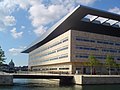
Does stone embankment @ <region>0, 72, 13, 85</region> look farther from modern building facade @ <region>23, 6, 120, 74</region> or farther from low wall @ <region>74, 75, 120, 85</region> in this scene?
modern building facade @ <region>23, 6, 120, 74</region>

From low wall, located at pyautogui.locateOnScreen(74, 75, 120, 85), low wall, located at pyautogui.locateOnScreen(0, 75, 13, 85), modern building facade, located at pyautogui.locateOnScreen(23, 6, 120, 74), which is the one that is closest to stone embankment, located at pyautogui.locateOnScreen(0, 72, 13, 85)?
low wall, located at pyautogui.locateOnScreen(0, 75, 13, 85)

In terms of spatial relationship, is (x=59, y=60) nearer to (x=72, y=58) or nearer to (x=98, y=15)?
(x=72, y=58)

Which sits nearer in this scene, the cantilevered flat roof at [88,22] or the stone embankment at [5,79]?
the stone embankment at [5,79]

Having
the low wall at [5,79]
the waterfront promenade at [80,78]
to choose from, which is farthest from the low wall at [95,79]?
the low wall at [5,79]

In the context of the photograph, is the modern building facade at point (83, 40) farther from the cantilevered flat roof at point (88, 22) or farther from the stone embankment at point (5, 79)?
the stone embankment at point (5, 79)

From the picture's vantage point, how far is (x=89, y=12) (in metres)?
73.1

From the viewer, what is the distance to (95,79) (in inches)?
2291

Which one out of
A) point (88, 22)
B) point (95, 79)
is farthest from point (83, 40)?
point (95, 79)

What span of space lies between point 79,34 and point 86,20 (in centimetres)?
635

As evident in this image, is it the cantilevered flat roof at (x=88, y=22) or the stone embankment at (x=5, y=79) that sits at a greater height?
the cantilevered flat roof at (x=88, y=22)

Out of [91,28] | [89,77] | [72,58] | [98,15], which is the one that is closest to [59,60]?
[72,58]

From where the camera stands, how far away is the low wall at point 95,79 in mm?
57253

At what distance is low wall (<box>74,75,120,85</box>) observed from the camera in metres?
57.3

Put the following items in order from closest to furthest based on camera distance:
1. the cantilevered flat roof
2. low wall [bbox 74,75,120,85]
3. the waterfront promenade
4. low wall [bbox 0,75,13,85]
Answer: low wall [bbox 0,75,13,85] < the waterfront promenade < low wall [bbox 74,75,120,85] < the cantilevered flat roof
